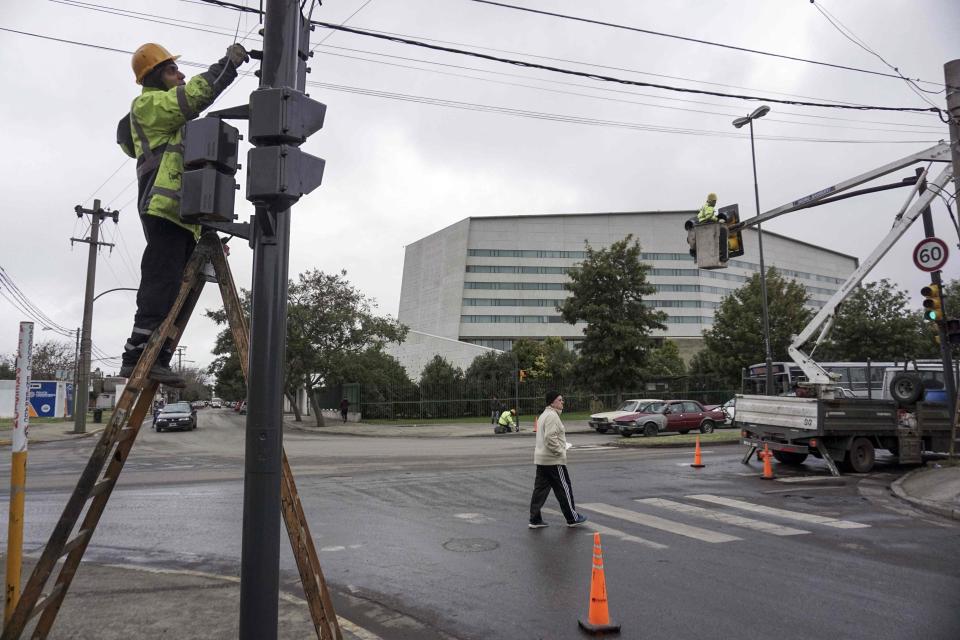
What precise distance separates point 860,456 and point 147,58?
14894mm

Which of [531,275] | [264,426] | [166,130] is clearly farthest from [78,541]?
[531,275]

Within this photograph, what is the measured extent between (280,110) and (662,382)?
39.9 m

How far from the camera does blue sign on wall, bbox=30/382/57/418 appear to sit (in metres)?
41.4

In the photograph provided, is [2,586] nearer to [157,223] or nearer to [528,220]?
[157,223]

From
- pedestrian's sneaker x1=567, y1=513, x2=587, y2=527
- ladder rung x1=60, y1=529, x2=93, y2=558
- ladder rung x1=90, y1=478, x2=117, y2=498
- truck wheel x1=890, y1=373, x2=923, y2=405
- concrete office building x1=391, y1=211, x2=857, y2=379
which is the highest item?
concrete office building x1=391, y1=211, x2=857, y2=379

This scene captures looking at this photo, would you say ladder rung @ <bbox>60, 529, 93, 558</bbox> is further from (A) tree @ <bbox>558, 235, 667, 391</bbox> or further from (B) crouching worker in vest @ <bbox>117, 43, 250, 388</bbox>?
(A) tree @ <bbox>558, 235, 667, 391</bbox>

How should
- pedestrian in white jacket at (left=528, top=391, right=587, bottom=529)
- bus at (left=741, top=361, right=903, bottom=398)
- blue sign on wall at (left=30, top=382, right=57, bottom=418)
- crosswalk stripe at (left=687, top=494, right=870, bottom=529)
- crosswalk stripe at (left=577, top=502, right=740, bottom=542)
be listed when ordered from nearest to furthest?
crosswalk stripe at (left=577, top=502, right=740, bottom=542)
pedestrian in white jacket at (left=528, top=391, right=587, bottom=529)
crosswalk stripe at (left=687, top=494, right=870, bottom=529)
bus at (left=741, top=361, right=903, bottom=398)
blue sign on wall at (left=30, top=382, right=57, bottom=418)

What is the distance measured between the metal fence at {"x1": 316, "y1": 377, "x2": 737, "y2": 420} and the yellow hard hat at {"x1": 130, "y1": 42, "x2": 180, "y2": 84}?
35.8 metres

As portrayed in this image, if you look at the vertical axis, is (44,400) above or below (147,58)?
below

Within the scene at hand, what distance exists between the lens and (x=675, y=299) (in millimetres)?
89938

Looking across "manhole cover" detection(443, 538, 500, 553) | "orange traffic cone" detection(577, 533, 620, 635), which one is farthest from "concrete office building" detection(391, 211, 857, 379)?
"orange traffic cone" detection(577, 533, 620, 635)

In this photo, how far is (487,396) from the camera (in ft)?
139

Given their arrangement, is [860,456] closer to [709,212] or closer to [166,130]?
[709,212]

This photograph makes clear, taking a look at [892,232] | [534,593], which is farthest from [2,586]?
[892,232]
